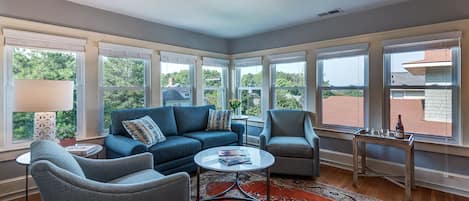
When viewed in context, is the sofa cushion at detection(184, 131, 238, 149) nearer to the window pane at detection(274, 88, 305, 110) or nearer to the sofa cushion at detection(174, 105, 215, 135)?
the sofa cushion at detection(174, 105, 215, 135)

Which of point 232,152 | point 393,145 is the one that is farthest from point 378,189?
point 232,152

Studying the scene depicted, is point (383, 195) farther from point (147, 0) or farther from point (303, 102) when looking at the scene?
point (147, 0)

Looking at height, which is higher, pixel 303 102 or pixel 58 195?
pixel 303 102

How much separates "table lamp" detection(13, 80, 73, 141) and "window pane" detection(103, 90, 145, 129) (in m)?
1.04

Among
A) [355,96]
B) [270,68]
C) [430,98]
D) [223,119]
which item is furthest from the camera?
[270,68]

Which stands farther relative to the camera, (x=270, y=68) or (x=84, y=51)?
(x=270, y=68)

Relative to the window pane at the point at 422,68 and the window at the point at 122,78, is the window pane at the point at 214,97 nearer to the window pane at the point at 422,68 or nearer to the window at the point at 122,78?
the window at the point at 122,78

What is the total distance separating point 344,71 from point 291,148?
5.05 feet

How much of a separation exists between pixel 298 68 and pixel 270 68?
22.5 inches

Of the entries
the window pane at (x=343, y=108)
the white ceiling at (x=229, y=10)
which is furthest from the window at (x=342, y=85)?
the white ceiling at (x=229, y=10)

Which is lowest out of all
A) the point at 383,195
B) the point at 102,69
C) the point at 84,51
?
the point at 383,195

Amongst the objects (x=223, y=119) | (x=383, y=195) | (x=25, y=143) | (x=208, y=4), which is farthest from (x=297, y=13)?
(x=25, y=143)

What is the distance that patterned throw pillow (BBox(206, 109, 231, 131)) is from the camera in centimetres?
389

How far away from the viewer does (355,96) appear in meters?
3.53
